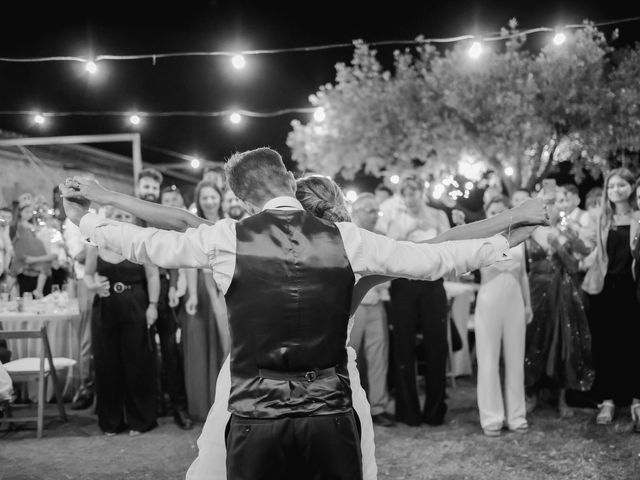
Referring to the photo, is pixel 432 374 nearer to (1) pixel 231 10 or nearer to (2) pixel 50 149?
(1) pixel 231 10

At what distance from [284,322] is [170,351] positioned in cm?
412

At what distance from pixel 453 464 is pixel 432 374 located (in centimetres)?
115

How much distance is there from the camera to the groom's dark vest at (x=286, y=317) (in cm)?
200

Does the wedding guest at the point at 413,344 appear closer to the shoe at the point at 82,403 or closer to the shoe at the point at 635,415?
the shoe at the point at 635,415

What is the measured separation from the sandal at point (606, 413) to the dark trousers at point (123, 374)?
150 inches

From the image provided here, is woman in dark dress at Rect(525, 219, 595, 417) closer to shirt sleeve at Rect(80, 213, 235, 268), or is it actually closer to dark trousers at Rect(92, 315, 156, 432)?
dark trousers at Rect(92, 315, 156, 432)

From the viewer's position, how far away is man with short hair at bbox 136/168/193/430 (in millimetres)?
5809

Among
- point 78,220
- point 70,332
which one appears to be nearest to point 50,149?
point 70,332

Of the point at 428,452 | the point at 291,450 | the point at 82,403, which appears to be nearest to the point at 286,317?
the point at 291,450

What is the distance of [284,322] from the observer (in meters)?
2.00

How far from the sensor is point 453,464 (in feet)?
14.9

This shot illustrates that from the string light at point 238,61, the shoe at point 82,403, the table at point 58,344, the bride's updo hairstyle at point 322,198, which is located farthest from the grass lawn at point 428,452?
the string light at point 238,61

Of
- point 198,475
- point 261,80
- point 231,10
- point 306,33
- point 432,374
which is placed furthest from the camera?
point 261,80

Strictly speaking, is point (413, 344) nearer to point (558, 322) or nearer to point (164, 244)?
point (558, 322)
